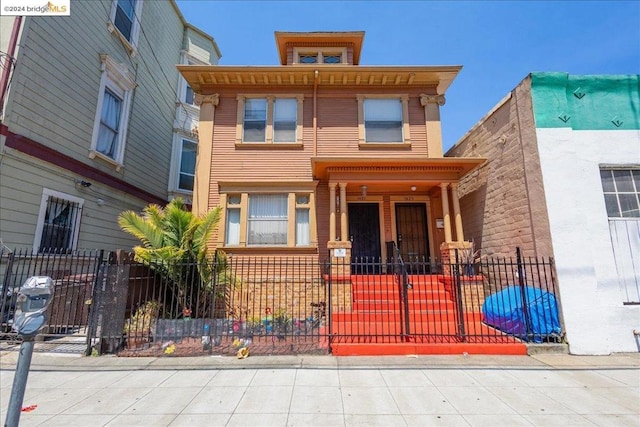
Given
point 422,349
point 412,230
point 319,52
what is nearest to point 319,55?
point 319,52

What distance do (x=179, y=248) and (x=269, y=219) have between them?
122 inches

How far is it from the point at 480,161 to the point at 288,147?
5879 mm

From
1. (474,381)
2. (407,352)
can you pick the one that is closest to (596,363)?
(474,381)

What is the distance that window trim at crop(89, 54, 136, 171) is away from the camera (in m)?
9.65

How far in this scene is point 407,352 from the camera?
5.49m

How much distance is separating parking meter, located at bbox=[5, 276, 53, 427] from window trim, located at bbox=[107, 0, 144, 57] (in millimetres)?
11278

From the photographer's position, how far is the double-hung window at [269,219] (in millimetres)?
9266

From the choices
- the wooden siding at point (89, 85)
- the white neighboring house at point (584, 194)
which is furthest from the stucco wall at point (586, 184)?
the wooden siding at point (89, 85)

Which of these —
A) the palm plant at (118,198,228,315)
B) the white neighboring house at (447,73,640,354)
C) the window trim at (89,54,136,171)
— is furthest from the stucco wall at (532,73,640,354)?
the window trim at (89,54,136,171)

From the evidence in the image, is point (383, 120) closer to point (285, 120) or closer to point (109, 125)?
point (285, 120)

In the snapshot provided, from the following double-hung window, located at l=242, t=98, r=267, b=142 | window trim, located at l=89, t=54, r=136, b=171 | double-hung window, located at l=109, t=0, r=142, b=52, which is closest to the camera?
window trim, located at l=89, t=54, r=136, b=171

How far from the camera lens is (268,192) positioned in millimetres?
9531

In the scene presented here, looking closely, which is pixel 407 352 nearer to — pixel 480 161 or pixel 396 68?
pixel 480 161

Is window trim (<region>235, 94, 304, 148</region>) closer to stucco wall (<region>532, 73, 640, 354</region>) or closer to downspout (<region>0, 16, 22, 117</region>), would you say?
downspout (<region>0, 16, 22, 117</region>)
